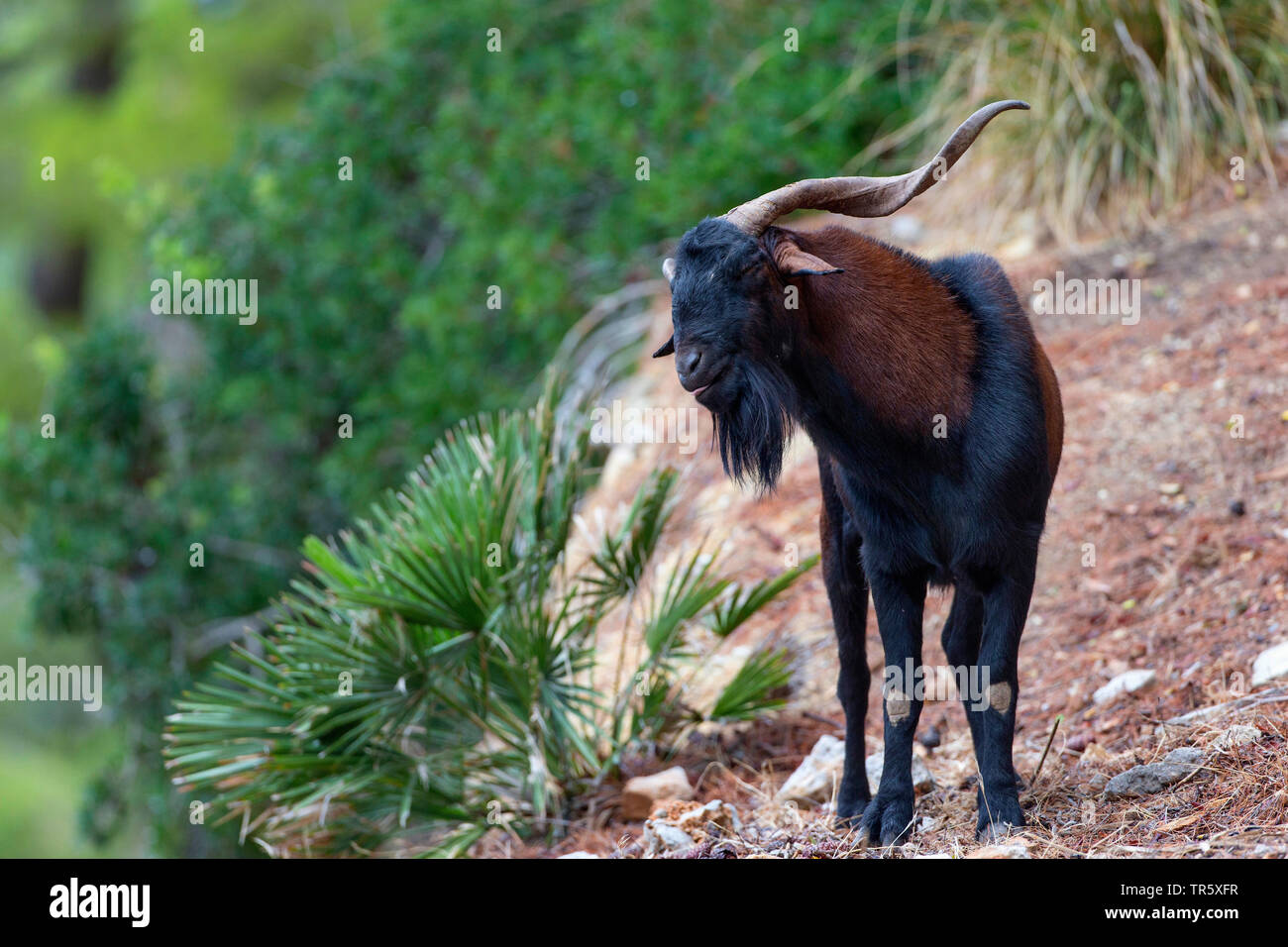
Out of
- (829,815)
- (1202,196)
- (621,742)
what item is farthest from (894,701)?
(1202,196)

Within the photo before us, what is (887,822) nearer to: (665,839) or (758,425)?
(665,839)

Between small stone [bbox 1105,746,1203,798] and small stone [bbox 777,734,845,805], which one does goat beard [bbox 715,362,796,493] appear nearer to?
small stone [bbox 777,734,845,805]

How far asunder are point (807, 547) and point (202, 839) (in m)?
7.69

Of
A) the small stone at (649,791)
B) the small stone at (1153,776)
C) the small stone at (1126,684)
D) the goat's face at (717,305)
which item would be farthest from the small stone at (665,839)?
the small stone at (1126,684)

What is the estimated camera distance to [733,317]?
14.0ft

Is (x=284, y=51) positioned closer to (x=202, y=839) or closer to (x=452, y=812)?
(x=202, y=839)

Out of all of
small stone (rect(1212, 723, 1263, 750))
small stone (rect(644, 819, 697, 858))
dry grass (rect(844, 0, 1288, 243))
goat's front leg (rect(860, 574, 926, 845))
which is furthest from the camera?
dry grass (rect(844, 0, 1288, 243))

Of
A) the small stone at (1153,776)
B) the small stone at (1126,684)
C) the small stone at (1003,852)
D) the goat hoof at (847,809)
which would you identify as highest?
the small stone at (1126,684)

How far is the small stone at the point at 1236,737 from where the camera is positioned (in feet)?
16.1

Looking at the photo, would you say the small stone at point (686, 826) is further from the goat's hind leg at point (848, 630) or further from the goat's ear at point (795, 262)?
the goat's ear at point (795, 262)

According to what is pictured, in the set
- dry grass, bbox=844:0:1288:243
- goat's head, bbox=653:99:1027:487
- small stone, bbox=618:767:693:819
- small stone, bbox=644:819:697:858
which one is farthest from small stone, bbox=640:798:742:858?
dry grass, bbox=844:0:1288:243

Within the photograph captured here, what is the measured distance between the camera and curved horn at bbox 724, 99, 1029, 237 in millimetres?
4367

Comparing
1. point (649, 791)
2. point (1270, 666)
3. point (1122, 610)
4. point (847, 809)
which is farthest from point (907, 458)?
point (1122, 610)

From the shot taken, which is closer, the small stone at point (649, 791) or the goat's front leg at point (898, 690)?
→ the goat's front leg at point (898, 690)
